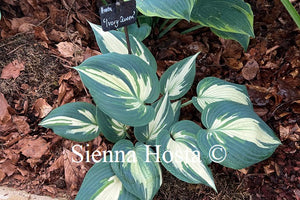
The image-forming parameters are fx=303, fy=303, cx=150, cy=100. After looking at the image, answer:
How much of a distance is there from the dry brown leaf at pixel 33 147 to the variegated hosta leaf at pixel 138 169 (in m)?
0.38

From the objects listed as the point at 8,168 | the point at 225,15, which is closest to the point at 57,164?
the point at 8,168

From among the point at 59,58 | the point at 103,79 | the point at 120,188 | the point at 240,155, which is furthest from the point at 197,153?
the point at 59,58

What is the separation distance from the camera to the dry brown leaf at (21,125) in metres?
1.32

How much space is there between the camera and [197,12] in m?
1.28

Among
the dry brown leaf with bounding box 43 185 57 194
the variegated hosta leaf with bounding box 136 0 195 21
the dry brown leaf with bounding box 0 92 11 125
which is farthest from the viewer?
the dry brown leaf with bounding box 0 92 11 125

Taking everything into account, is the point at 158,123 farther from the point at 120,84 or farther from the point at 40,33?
the point at 40,33

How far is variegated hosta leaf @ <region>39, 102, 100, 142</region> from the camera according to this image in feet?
3.61

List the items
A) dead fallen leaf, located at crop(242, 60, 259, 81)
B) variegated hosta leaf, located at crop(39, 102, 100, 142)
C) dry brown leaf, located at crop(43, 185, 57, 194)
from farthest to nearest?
dead fallen leaf, located at crop(242, 60, 259, 81) → dry brown leaf, located at crop(43, 185, 57, 194) → variegated hosta leaf, located at crop(39, 102, 100, 142)

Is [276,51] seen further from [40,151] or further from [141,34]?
[40,151]

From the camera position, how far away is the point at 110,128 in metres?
1.18

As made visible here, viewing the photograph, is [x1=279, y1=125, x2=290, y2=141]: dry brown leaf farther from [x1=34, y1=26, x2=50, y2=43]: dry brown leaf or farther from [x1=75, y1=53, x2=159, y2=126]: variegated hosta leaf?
[x1=34, y1=26, x2=50, y2=43]: dry brown leaf

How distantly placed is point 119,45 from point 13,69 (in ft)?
1.80

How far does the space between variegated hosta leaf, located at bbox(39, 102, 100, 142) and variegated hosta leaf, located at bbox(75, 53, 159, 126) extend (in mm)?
208

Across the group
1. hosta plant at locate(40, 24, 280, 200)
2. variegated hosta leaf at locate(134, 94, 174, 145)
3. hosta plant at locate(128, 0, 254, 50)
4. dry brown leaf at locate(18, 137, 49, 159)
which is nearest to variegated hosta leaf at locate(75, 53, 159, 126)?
hosta plant at locate(40, 24, 280, 200)
